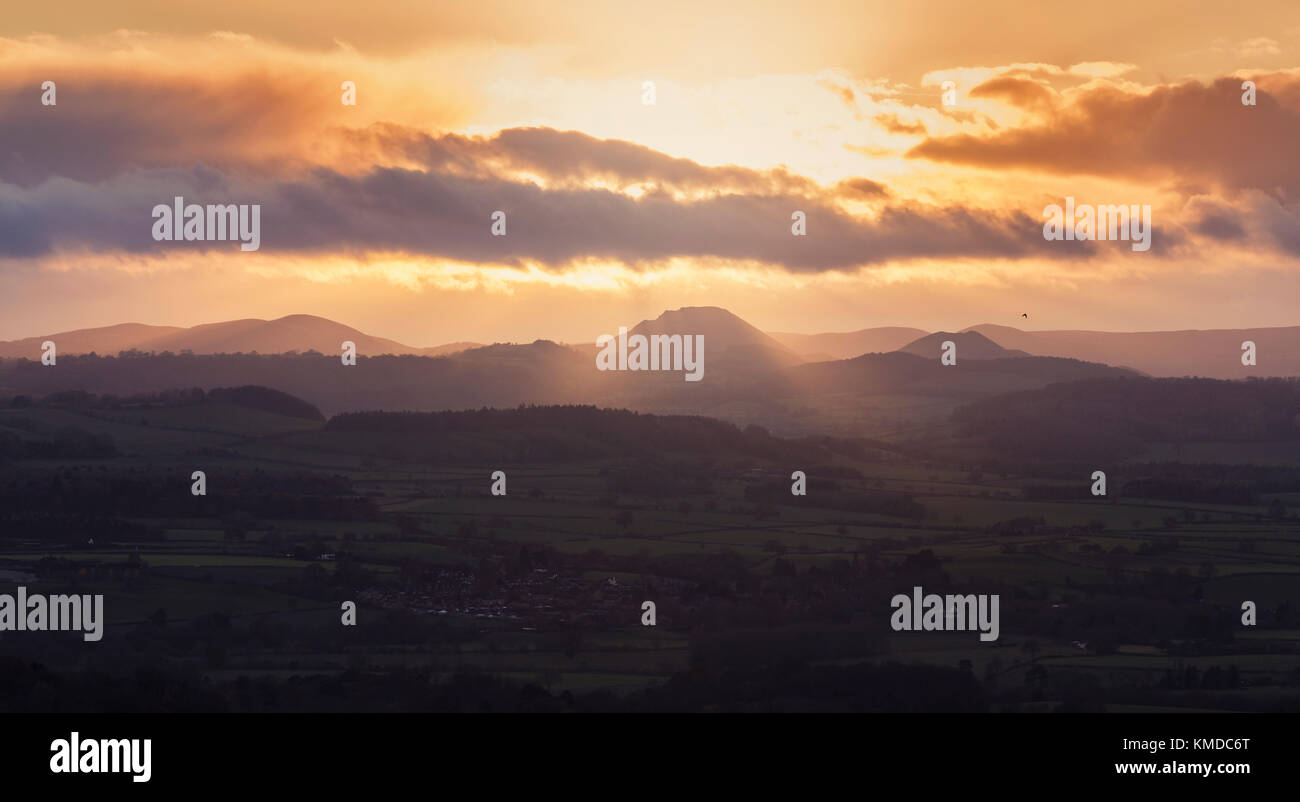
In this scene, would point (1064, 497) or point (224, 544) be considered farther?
point (1064, 497)

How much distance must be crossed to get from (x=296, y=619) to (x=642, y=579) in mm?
18493

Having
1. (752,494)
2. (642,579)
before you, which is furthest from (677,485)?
(642,579)

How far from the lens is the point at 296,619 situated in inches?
2454

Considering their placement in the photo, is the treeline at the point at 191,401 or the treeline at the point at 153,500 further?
the treeline at the point at 191,401

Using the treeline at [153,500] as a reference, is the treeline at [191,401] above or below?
above

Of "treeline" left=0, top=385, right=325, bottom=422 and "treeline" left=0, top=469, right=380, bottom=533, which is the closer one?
"treeline" left=0, top=469, right=380, bottom=533

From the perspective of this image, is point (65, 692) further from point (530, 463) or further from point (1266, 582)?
point (530, 463)

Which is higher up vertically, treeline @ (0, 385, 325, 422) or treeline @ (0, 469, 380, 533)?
treeline @ (0, 385, 325, 422)

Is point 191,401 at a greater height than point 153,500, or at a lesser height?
greater

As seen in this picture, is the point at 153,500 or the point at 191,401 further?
the point at 191,401
